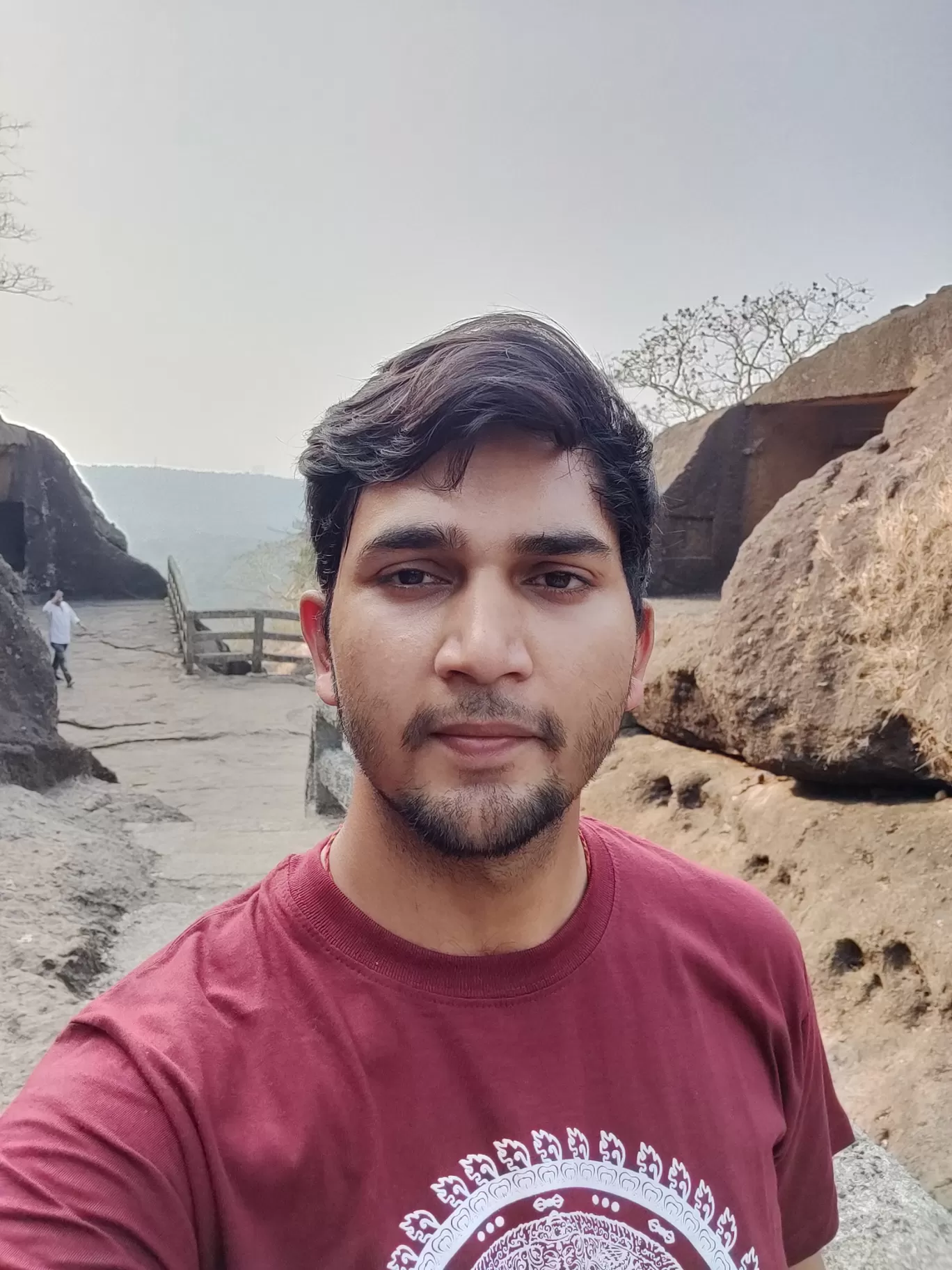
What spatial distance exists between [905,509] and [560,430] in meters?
2.77

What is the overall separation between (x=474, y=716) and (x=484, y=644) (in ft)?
0.28

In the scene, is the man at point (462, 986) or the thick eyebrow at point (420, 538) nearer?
the man at point (462, 986)

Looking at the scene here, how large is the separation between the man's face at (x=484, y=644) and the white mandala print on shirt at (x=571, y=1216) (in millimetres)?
334

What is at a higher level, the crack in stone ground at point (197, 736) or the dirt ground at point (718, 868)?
the dirt ground at point (718, 868)

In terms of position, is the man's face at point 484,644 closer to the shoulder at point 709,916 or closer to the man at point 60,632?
the shoulder at point 709,916

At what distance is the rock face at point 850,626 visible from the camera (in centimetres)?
337

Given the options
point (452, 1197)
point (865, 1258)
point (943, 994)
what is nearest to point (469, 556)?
point (452, 1197)

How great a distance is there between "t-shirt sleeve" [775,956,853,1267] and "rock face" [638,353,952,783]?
205 centimetres

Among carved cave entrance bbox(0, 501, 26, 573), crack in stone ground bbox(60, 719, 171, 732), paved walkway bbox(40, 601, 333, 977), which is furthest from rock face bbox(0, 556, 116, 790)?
carved cave entrance bbox(0, 501, 26, 573)

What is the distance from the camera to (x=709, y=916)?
55.0 inches

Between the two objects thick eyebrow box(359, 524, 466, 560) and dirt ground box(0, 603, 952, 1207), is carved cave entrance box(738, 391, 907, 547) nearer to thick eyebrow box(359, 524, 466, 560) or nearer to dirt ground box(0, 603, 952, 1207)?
dirt ground box(0, 603, 952, 1207)

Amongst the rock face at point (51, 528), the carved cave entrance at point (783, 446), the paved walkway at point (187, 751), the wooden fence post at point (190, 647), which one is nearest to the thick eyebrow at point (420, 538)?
the paved walkway at point (187, 751)

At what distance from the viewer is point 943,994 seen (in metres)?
2.80

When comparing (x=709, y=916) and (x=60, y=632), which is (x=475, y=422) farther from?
(x=60, y=632)
